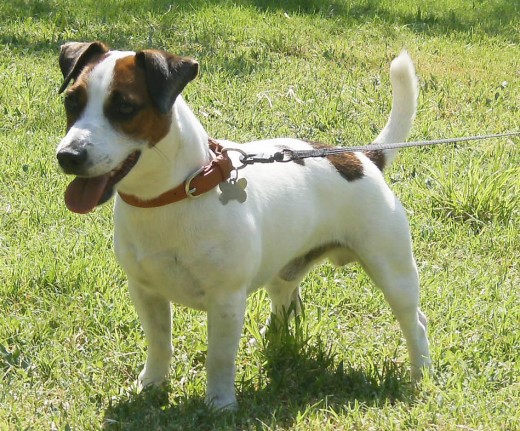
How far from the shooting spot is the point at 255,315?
179 inches

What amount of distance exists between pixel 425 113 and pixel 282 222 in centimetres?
397

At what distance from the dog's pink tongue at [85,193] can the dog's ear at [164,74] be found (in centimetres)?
32

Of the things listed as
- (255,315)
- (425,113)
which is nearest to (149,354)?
(255,315)

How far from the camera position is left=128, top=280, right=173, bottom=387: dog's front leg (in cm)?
385

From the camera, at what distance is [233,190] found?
140 inches

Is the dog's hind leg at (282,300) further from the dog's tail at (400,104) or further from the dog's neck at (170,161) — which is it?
the dog's neck at (170,161)

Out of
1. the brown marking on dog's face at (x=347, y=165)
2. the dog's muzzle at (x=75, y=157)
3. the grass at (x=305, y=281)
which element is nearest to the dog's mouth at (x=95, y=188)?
the dog's muzzle at (x=75, y=157)

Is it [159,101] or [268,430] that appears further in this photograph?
[268,430]

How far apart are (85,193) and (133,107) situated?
1.09 feet

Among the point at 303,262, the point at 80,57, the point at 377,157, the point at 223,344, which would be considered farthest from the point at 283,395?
the point at 80,57

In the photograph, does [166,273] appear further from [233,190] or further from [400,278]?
[400,278]

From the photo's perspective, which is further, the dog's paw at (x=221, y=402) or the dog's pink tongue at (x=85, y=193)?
the dog's paw at (x=221, y=402)

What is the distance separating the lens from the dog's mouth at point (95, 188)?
3225 millimetres

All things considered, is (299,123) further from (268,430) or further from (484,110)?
(268,430)
